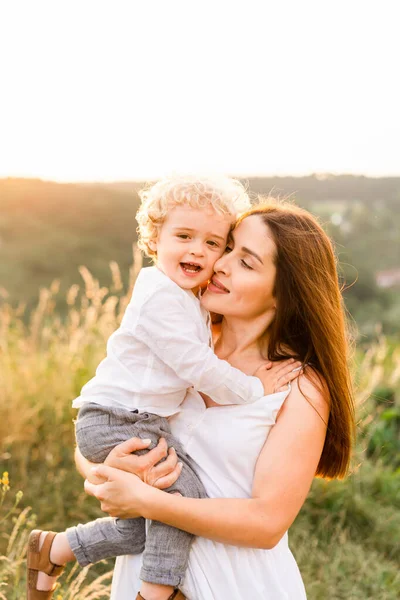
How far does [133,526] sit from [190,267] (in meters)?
0.95

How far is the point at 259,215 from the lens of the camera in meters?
2.66

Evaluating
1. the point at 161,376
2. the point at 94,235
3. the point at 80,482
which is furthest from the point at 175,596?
the point at 94,235

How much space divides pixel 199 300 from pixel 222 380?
385 millimetres

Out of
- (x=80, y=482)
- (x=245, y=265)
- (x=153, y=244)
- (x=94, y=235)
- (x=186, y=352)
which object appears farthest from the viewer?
(x=94, y=235)

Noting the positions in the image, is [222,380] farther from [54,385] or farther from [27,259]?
[27,259]

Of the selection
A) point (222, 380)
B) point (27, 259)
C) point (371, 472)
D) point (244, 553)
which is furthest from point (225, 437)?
point (27, 259)

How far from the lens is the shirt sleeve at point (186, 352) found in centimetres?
235

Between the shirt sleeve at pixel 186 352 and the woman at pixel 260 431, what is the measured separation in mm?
83

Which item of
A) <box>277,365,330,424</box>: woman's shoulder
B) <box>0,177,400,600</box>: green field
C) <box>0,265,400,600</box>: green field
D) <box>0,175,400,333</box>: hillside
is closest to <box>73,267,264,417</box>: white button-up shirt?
<box>277,365,330,424</box>: woman's shoulder

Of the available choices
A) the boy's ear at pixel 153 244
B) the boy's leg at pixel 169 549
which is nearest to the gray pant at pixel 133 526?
the boy's leg at pixel 169 549

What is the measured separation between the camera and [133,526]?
8.04 feet

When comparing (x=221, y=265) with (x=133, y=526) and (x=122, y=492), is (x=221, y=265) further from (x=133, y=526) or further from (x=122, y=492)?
(x=133, y=526)

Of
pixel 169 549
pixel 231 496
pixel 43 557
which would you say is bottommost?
pixel 43 557

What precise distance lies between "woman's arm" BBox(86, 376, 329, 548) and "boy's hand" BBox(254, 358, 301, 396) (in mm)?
71
